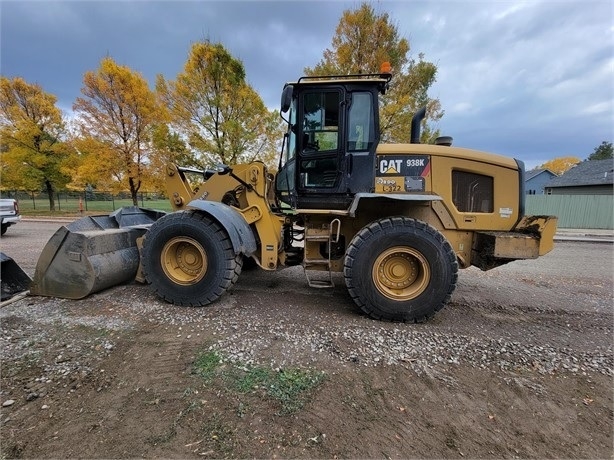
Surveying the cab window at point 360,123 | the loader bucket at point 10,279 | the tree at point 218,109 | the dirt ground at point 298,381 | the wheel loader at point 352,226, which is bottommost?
the dirt ground at point 298,381

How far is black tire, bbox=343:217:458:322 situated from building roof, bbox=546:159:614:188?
27.1m

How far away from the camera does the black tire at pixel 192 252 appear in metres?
3.72

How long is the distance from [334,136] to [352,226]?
1.16 metres

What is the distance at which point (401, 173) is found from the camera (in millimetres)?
3838

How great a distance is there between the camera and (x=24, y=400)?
2127mm

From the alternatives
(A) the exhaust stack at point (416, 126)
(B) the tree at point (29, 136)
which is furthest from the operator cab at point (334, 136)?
(B) the tree at point (29, 136)

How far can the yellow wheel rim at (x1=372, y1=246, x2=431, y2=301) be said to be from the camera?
348cm

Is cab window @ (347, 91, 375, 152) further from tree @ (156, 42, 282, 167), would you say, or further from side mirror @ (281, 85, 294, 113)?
tree @ (156, 42, 282, 167)

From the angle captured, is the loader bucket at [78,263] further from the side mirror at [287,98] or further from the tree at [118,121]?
the tree at [118,121]

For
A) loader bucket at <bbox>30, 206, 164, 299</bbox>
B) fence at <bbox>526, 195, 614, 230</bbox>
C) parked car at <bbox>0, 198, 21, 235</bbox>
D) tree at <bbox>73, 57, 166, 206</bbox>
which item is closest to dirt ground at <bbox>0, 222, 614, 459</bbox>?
loader bucket at <bbox>30, 206, 164, 299</bbox>

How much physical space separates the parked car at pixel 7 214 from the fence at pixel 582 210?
988 inches

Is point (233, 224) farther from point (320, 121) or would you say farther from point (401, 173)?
point (401, 173)

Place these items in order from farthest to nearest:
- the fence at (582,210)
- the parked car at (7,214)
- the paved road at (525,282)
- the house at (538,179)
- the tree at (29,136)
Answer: the house at (538,179) < the tree at (29,136) < the fence at (582,210) < the parked car at (7,214) < the paved road at (525,282)

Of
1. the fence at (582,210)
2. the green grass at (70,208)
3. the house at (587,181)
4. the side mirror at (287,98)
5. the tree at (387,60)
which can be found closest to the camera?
the side mirror at (287,98)
